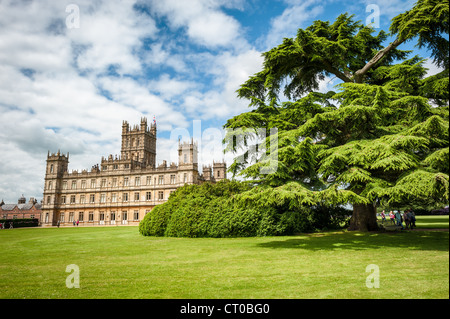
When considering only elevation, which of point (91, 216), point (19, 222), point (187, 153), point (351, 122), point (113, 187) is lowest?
point (19, 222)

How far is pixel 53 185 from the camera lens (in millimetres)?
56719

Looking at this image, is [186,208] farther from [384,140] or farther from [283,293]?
[283,293]

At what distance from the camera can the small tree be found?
812 cm

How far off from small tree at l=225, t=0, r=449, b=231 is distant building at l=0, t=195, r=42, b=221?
8205 cm

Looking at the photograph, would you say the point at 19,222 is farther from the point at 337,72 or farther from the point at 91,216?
the point at 337,72

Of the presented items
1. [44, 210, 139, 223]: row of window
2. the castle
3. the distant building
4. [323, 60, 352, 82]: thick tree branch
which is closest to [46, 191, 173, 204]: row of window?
the castle

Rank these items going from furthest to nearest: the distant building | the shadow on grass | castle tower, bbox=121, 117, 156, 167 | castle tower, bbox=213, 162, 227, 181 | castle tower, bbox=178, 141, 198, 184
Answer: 1. the distant building
2. castle tower, bbox=121, 117, 156, 167
3. castle tower, bbox=213, 162, 227, 181
4. castle tower, bbox=178, 141, 198, 184
5. the shadow on grass

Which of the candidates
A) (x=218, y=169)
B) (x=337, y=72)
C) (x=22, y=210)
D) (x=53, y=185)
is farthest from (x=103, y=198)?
(x=337, y=72)

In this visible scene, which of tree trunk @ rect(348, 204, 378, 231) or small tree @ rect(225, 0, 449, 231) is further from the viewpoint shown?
tree trunk @ rect(348, 204, 378, 231)

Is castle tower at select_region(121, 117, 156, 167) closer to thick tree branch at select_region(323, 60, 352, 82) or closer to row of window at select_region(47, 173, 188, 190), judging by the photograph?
row of window at select_region(47, 173, 188, 190)

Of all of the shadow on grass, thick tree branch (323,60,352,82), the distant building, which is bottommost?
the shadow on grass

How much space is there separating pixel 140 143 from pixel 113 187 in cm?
1748

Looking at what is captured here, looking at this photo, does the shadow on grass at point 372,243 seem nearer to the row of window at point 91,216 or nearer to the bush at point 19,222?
the row of window at point 91,216
